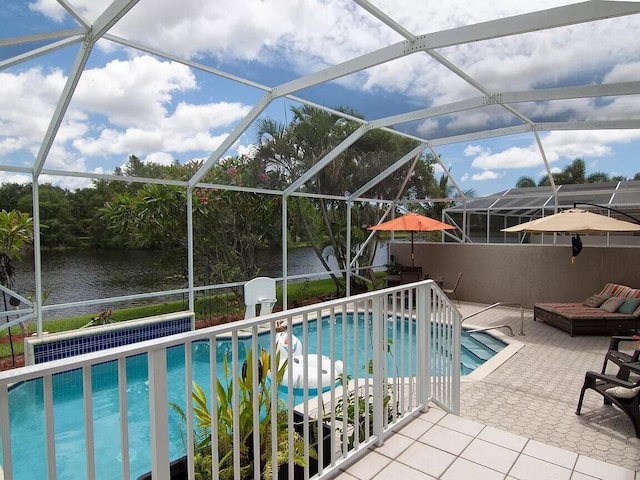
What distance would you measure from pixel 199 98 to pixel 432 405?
4.60 metres

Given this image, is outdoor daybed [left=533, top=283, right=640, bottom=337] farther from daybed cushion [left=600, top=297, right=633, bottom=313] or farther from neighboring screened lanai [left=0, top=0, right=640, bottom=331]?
neighboring screened lanai [left=0, top=0, right=640, bottom=331]

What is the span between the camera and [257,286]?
7.24 metres

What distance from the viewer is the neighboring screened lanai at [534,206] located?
9.17 meters

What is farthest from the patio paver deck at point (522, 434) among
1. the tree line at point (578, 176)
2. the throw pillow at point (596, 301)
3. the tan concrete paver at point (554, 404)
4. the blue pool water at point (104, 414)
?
the tree line at point (578, 176)

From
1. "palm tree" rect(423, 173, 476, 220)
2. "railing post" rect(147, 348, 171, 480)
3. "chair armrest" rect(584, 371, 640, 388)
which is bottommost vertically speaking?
"chair armrest" rect(584, 371, 640, 388)

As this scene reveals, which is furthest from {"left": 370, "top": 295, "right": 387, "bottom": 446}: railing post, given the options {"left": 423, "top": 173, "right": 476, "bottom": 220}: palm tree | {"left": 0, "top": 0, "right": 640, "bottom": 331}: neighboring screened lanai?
{"left": 423, "top": 173, "right": 476, "bottom": 220}: palm tree

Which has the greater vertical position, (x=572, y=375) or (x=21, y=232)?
(x=21, y=232)

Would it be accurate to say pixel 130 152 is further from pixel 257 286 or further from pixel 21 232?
pixel 257 286

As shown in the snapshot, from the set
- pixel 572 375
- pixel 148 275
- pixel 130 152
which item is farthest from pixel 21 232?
pixel 572 375

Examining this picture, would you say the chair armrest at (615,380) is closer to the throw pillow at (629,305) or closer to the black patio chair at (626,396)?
the black patio chair at (626,396)

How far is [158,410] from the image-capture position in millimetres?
1514

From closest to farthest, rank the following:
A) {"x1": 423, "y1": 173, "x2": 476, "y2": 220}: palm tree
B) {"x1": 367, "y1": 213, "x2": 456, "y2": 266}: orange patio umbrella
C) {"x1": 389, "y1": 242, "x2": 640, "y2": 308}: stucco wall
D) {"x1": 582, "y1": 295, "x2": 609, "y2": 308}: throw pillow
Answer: {"x1": 582, "y1": 295, "x2": 609, "y2": 308}: throw pillow, {"x1": 389, "y1": 242, "x2": 640, "y2": 308}: stucco wall, {"x1": 367, "y1": 213, "x2": 456, "y2": 266}: orange patio umbrella, {"x1": 423, "y1": 173, "x2": 476, "y2": 220}: palm tree

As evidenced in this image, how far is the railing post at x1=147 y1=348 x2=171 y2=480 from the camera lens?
150 cm

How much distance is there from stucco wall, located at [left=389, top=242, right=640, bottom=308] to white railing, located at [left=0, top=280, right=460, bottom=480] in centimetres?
633
